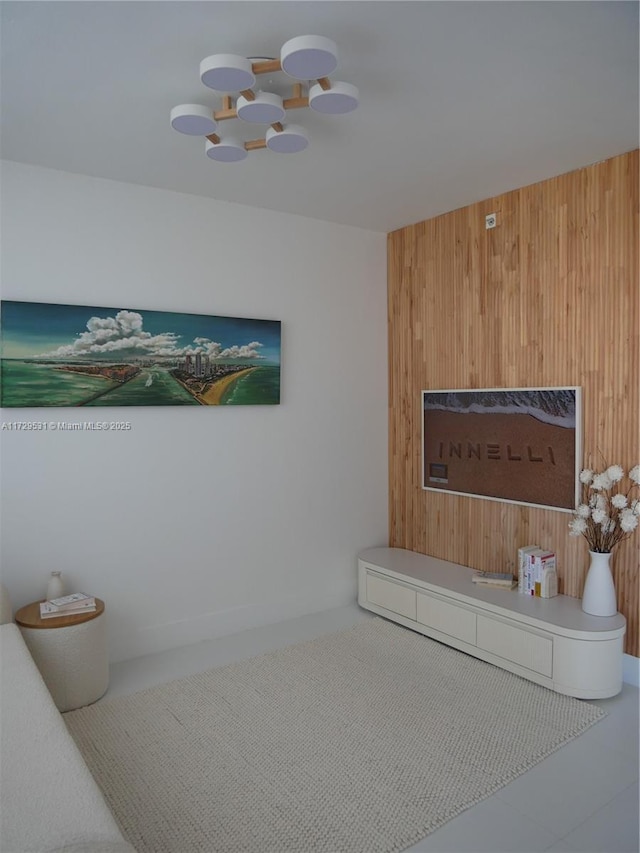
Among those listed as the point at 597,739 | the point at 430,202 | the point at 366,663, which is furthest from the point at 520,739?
the point at 430,202

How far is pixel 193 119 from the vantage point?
7.86 ft

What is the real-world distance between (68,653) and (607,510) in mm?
2830

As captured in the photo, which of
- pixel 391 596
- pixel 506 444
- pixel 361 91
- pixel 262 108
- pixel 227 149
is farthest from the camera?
pixel 391 596

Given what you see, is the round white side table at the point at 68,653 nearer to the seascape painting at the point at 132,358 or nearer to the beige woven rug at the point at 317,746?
the beige woven rug at the point at 317,746

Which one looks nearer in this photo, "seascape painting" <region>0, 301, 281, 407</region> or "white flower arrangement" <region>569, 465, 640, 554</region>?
"white flower arrangement" <region>569, 465, 640, 554</region>

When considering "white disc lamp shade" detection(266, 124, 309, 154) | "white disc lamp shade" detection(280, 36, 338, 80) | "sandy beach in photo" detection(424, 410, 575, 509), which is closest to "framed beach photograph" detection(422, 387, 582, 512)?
"sandy beach in photo" detection(424, 410, 575, 509)

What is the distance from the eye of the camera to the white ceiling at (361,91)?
6.53ft

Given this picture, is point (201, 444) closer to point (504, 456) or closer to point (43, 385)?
point (43, 385)

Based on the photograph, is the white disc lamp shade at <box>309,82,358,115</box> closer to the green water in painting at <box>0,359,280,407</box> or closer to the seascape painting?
the seascape painting

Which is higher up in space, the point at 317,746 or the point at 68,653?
the point at 68,653

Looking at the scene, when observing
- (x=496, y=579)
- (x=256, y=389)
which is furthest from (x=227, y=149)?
(x=496, y=579)

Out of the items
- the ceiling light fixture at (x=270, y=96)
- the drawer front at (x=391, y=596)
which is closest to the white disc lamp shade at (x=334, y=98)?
the ceiling light fixture at (x=270, y=96)

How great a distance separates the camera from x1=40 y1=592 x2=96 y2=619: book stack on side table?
2.99 metres

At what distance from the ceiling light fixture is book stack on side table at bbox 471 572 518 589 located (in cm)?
259
